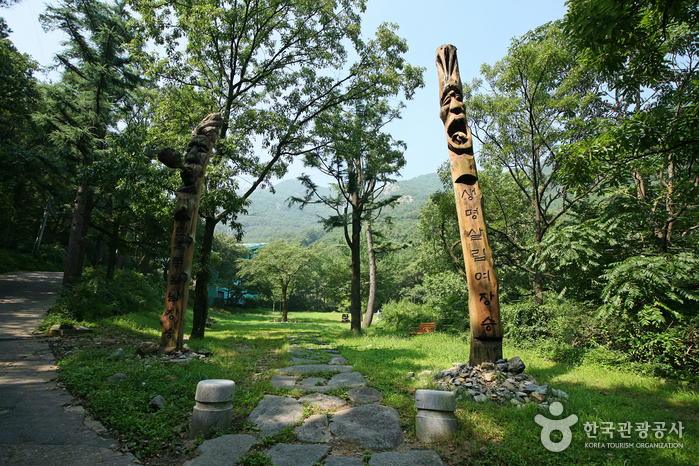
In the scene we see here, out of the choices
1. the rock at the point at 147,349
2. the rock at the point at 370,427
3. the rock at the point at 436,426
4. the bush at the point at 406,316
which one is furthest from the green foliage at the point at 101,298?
the bush at the point at 406,316

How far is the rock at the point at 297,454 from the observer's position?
2975 mm

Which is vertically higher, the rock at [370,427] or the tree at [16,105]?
the tree at [16,105]

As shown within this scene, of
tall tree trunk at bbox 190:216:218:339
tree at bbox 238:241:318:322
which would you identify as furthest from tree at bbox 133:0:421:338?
tree at bbox 238:241:318:322

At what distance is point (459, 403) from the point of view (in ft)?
13.7

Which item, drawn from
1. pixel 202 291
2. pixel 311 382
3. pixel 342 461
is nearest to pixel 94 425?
pixel 342 461

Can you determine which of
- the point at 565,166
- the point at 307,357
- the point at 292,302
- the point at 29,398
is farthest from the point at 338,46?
the point at 292,302

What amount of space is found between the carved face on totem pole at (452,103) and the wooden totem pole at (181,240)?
5.05 m

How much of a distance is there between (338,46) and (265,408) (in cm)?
1045

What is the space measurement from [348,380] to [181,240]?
422cm

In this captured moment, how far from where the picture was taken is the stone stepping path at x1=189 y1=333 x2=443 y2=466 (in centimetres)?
302

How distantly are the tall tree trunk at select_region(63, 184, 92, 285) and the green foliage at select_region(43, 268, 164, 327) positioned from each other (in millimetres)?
562

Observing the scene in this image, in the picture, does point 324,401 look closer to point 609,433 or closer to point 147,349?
point 609,433

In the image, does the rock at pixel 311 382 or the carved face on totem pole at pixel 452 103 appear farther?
the carved face on totem pole at pixel 452 103

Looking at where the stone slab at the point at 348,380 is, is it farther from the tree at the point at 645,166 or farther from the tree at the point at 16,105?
the tree at the point at 16,105
